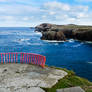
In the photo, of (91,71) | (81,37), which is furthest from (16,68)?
(81,37)

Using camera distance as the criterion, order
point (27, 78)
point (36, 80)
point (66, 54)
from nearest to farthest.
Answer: point (36, 80)
point (27, 78)
point (66, 54)

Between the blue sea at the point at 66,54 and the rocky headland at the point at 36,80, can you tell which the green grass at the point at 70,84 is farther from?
the blue sea at the point at 66,54

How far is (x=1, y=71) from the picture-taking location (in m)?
12.3

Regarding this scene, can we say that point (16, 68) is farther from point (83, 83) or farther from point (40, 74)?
point (83, 83)

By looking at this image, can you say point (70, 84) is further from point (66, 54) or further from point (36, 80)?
point (66, 54)

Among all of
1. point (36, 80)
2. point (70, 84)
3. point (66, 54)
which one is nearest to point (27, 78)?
point (36, 80)

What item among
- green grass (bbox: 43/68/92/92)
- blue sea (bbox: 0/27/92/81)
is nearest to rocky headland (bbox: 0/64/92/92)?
green grass (bbox: 43/68/92/92)

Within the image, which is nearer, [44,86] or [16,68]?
[44,86]

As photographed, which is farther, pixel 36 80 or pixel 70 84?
pixel 36 80

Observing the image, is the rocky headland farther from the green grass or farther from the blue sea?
the blue sea

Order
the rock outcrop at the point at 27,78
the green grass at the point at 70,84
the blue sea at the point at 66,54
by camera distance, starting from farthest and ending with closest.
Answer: the blue sea at the point at 66,54
the rock outcrop at the point at 27,78
the green grass at the point at 70,84

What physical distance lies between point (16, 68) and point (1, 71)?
1.51m

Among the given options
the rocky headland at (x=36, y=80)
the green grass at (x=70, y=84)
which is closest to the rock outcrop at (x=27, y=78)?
the rocky headland at (x=36, y=80)

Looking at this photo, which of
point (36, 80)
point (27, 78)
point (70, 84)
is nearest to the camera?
point (70, 84)
